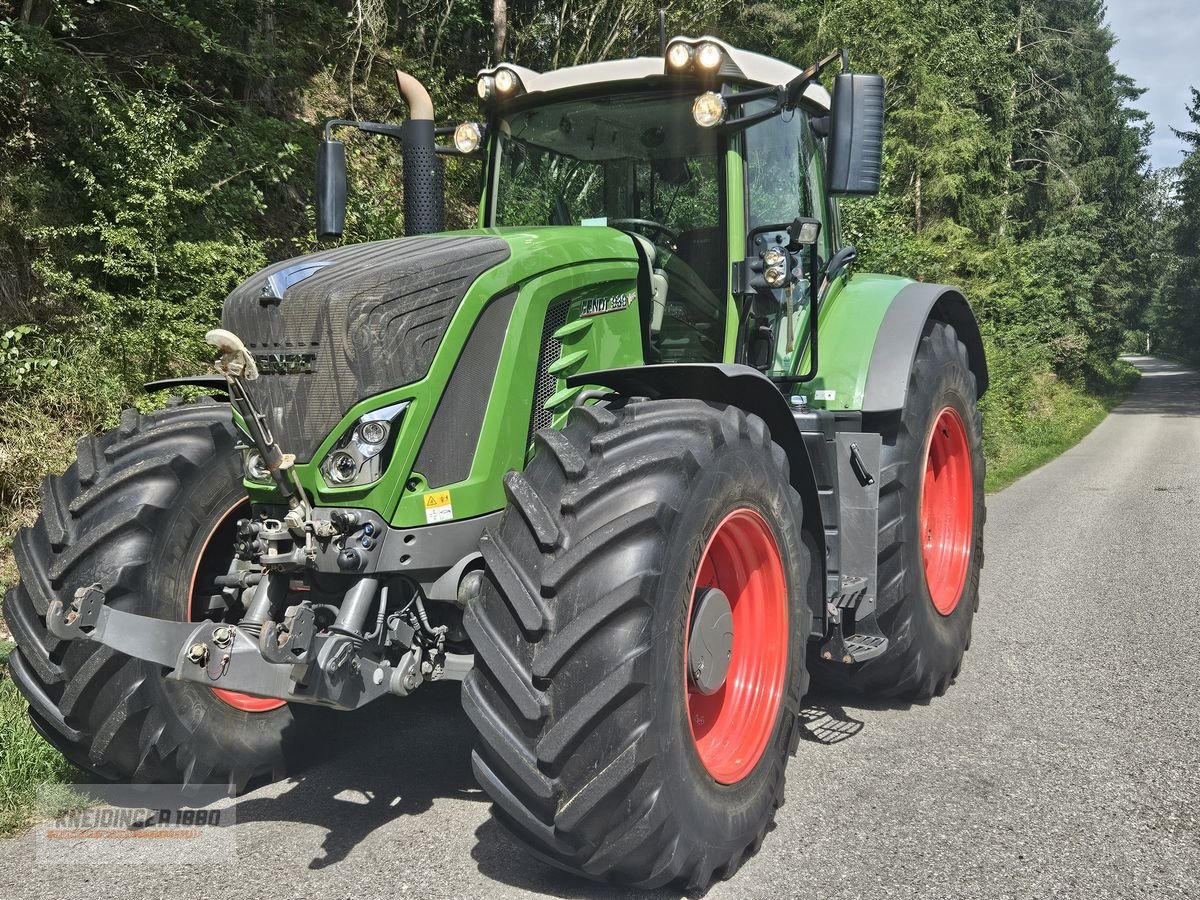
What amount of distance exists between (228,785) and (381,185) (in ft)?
27.9

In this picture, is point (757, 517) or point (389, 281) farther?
point (757, 517)

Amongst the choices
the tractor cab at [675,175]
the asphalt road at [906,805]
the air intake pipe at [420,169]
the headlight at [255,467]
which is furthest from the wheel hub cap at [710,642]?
the air intake pipe at [420,169]

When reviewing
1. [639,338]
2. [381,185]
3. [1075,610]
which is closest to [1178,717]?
[1075,610]

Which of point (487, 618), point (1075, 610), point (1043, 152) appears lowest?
point (1075, 610)

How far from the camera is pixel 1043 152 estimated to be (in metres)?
34.3

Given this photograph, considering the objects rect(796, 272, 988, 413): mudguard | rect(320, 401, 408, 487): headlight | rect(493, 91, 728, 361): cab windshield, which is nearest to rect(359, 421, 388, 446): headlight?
rect(320, 401, 408, 487): headlight

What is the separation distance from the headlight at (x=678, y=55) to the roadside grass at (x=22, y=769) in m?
3.23

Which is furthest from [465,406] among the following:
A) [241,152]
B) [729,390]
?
[241,152]

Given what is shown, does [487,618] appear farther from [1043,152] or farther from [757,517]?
[1043,152]

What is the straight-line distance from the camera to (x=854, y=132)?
142 inches

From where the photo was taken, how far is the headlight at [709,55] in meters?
3.78

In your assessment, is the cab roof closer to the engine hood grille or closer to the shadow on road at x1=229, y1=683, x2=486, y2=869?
the engine hood grille

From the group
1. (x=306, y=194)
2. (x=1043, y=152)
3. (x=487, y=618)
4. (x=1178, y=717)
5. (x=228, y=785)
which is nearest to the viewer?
(x=487, y=618)

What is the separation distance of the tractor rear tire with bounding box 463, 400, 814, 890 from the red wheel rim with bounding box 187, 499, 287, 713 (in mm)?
1273
